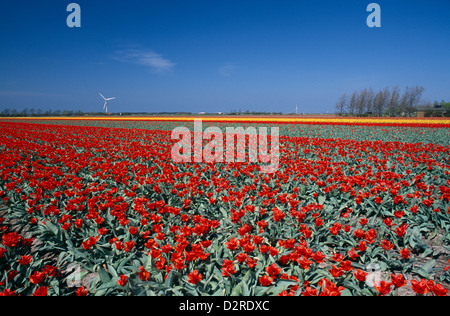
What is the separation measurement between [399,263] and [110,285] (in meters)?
3.44

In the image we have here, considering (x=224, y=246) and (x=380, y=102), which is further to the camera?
(x=380, y=102)

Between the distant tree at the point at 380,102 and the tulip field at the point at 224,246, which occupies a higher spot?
the distant tree at the point at 380,102

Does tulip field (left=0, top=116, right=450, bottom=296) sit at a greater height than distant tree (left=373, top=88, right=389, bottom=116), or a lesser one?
lesser

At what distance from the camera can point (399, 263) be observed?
10.2 ft

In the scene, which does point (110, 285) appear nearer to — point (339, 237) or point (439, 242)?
point (339, 237)

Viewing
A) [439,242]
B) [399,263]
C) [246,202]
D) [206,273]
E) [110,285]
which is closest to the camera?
[110,285]

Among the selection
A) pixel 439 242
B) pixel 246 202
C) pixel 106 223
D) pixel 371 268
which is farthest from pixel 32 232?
pixel 439 242

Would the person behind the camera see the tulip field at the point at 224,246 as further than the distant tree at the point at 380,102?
No

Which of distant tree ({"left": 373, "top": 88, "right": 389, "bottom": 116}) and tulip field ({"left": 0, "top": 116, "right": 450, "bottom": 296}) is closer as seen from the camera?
tulip field ({"left": 0, "top": 116, "right": 450, "bottom": 296})
